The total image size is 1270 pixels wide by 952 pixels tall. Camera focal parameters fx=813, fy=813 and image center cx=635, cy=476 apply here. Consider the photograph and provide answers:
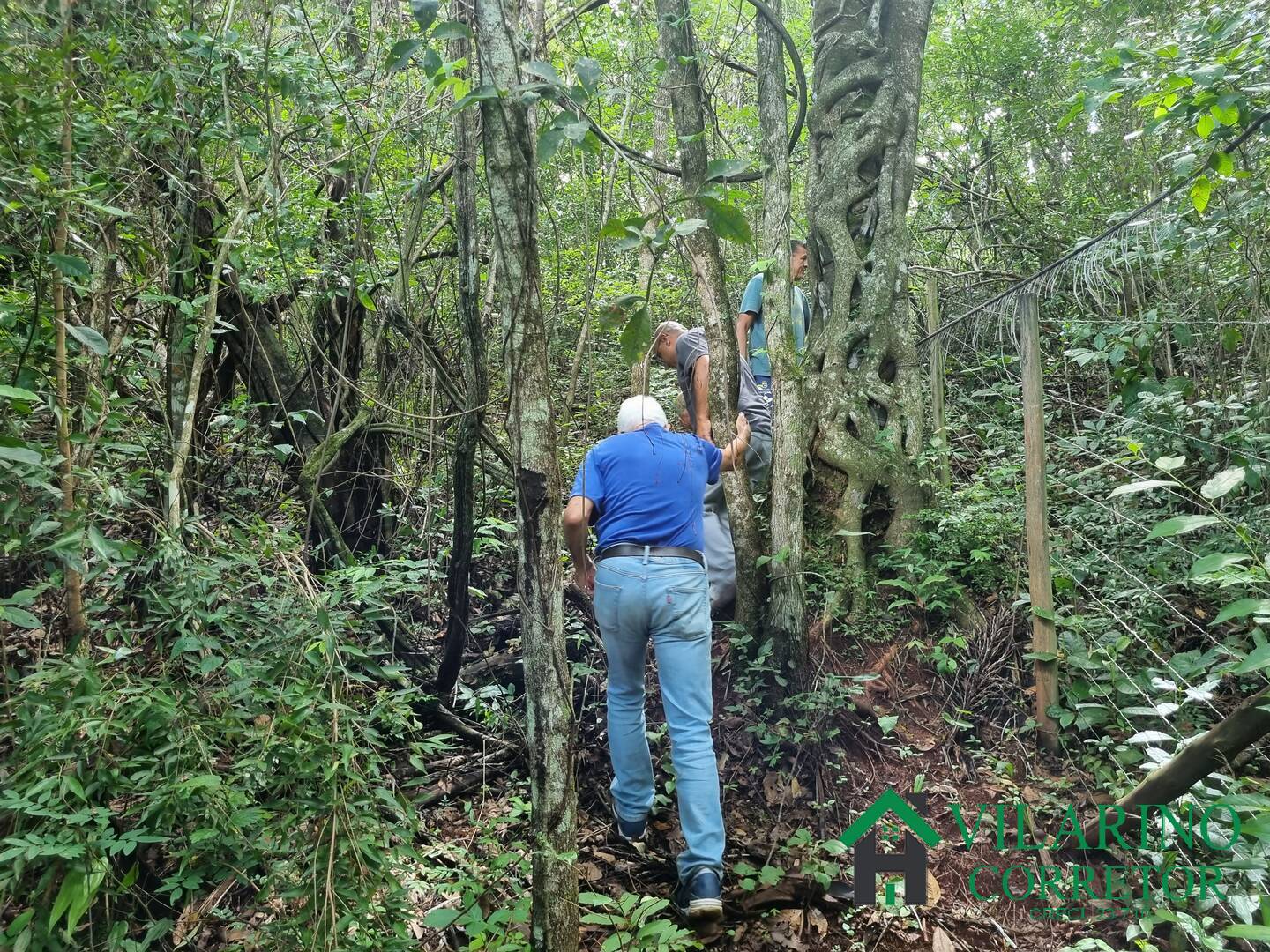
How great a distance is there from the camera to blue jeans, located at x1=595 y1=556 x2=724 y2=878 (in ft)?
11.2

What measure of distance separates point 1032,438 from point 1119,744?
1.55 m

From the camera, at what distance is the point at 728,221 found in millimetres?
2109

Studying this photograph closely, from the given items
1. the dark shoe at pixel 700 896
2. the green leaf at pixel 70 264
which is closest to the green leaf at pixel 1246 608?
the dark shoe at pixel 700 896

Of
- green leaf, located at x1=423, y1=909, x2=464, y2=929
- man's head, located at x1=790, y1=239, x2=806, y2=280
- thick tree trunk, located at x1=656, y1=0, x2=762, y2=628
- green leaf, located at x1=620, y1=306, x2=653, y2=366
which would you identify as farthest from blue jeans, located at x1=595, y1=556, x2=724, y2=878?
man's head, located at x1=790, y1=239, x2=806, y2=280

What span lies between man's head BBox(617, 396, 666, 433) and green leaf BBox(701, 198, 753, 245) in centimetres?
169

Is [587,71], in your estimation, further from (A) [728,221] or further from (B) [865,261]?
(B) [865,261]

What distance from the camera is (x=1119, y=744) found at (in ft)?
13.0

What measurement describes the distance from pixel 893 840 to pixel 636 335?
9.39 ft

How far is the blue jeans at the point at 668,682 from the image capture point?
3424mm

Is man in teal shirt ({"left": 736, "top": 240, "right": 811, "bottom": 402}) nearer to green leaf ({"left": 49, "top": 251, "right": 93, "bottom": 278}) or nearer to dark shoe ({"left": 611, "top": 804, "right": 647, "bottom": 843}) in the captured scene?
dark shoe ({"left": 611, "top": 804, "right": 647, "bottom": 843})

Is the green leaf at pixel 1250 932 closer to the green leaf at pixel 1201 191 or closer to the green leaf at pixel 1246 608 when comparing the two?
the green leaf at pixel 1246 608

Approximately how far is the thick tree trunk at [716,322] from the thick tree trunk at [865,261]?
2.47 ft

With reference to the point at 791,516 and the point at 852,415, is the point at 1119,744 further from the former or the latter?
the point at 852,415

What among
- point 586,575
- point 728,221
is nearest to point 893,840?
point 586,575
